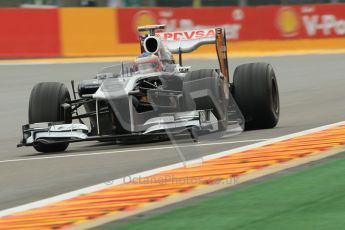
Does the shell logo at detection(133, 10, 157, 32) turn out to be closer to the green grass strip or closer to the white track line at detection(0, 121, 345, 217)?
the white track line at detection(0, 121, 345, 217)

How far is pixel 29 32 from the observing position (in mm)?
27906

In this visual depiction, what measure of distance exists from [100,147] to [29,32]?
16189 mm

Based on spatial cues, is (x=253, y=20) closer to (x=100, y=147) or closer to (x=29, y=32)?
(x=29, y=32)

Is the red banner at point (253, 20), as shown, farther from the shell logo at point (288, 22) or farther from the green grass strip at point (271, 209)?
the green grass strip at point (271, 209)

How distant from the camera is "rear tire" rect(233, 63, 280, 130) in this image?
40.7 ft

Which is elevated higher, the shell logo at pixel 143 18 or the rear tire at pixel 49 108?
the shell logo at pixel 143 18

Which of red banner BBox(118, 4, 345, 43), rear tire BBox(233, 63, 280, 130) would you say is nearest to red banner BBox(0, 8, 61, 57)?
red banner BBox(118, 4, 345, 43)

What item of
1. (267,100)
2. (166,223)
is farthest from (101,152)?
(166,223)

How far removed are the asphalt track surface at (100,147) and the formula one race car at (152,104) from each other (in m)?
0.22

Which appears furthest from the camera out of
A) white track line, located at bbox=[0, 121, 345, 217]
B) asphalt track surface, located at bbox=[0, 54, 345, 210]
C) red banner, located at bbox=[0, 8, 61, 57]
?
red banner, located at bbox=[0, 8, 61, 57]

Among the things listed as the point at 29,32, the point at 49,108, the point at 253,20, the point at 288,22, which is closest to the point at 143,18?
the point at 253,20

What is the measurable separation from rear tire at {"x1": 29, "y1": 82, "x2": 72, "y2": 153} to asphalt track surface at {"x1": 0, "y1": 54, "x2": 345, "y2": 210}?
0.65ft

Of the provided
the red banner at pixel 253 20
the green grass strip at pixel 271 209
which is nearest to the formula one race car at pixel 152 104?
the green grass strip at pixel 271 209

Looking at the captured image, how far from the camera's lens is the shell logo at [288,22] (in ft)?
97.2
